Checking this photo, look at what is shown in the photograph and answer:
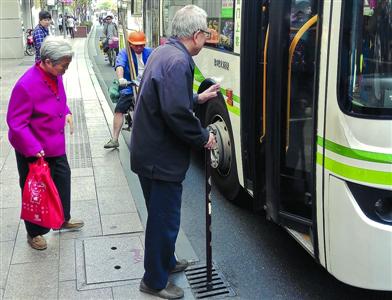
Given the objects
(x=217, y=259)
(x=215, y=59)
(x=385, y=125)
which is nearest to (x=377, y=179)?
(x=385, y=125)

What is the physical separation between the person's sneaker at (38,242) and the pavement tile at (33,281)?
0.21 m

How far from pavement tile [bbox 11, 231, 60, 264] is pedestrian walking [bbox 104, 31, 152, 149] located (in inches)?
108

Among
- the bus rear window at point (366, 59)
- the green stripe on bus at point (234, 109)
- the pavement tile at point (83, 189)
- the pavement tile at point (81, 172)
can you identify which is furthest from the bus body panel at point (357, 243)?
the pavement tile at point (81, 172)

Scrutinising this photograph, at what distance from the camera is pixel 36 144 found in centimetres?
377

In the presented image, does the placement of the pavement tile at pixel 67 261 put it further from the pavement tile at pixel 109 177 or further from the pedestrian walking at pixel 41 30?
the pedestrian walking at pixel 41 30

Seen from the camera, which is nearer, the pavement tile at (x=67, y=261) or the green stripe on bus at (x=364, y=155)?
the green stripe on bus at (x=364, y=155)

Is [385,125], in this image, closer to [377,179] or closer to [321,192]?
[377,179]

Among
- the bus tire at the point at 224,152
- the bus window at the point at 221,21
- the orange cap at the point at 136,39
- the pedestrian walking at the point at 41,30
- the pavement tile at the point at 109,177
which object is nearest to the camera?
the bus window at the point at 221,21

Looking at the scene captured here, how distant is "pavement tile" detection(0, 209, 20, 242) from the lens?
4.41 m

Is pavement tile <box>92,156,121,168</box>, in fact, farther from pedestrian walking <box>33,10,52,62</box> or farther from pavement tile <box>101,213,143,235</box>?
pedestrian walking <box>33,10,52,62</box>

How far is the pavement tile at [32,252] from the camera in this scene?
3.99 m

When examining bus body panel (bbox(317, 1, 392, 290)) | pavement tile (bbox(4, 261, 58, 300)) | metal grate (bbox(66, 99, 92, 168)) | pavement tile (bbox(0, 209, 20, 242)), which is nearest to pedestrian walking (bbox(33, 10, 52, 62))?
metal grate (bbox(66, 99, 92, 168))

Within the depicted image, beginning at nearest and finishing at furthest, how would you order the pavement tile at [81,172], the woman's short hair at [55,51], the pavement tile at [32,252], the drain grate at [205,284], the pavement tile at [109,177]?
the drain grate at [205,284] < the woman's short hair at [55,51] < the pavement tile at [32,252] < the pavement tile at [109,177] < the pavement tile at [81,172]

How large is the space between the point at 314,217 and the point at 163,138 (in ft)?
3.43
